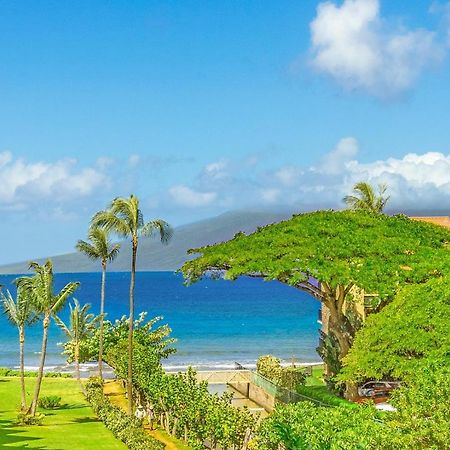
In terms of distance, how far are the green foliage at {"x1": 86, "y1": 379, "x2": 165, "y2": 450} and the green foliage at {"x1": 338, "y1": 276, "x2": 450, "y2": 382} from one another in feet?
28.0

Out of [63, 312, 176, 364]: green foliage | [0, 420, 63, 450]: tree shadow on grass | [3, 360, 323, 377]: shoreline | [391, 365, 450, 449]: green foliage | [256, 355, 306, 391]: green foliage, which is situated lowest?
[3, 360, 323, 377]: shoreline

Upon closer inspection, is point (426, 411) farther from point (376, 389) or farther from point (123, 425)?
point (376, 389)

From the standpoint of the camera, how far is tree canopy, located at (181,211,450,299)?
32688 millimetres

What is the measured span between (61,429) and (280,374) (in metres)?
16.7

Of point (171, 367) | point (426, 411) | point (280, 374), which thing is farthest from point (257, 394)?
point (171, 367)

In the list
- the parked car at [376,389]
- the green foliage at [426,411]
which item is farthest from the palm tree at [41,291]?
the green foliage at [426,411]

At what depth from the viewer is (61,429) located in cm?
3497

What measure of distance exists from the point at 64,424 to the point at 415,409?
22.6m

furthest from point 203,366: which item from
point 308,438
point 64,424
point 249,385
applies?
point 308,438

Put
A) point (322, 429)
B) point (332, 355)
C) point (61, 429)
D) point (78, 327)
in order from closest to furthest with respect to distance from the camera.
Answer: point (322, 429) → point (61, 429) → point (332, 355) → point (78, 327)

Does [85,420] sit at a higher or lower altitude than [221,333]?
higher

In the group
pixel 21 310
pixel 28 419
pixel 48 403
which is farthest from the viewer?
pixel 48 403

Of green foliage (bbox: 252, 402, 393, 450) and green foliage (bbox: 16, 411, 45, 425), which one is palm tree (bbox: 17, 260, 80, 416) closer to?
green foliage (bbox: 16, 411, 45, 425)

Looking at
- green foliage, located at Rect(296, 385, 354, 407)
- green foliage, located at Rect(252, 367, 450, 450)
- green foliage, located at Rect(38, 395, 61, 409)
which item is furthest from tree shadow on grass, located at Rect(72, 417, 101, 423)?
green foliage, located at Rect(252, 367, 450, 450)
